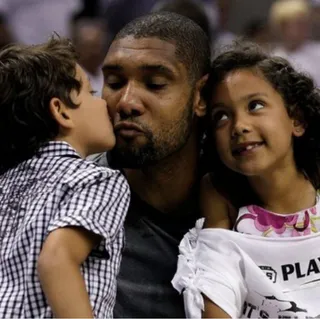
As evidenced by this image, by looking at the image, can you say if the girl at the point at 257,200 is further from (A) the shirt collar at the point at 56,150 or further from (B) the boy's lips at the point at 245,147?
(A) the shirt collar at the point at 56,150

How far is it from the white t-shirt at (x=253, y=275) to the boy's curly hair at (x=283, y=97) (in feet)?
0.35

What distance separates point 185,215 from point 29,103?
42 cm

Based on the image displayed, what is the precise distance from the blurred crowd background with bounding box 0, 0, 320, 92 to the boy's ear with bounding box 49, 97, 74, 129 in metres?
1.79

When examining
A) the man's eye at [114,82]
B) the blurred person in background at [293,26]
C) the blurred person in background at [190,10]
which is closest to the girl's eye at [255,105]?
the man's eye at [114,82]

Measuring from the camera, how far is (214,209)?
141cm

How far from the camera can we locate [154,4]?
118 inches

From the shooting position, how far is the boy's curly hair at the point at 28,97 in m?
1.21

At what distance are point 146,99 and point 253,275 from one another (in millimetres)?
346

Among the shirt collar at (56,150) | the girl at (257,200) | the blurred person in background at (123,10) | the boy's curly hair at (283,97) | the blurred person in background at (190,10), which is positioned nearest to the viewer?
the shirt collar at (56,150)

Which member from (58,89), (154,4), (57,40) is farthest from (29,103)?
(154,4)

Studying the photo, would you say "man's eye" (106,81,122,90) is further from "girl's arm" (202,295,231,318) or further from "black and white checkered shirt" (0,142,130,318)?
"girl's arm" (202,295,231,318)

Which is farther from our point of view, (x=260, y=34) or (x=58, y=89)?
(x=260, y=34)

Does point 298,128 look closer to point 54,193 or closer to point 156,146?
point 156,146

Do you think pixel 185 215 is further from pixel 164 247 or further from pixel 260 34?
pixel 260 34
